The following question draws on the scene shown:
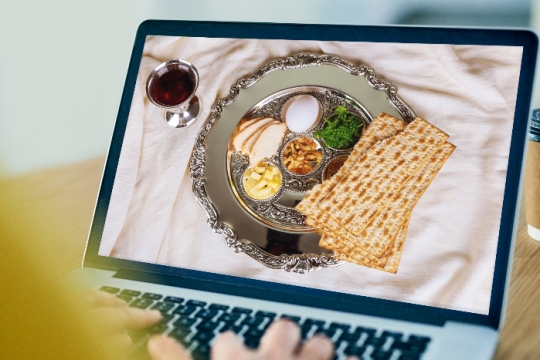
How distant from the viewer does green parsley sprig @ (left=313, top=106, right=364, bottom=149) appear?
2.00 feet

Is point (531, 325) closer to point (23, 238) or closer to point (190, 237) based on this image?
point (190, 237)

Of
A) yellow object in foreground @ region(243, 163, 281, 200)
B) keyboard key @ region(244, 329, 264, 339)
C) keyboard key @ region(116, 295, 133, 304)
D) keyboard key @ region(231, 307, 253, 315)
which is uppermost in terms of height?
yellow object in foreground @ region(243, 163, 281, 200)

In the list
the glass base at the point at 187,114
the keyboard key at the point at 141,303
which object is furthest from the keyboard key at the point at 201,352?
the glass base at the point at 187,114

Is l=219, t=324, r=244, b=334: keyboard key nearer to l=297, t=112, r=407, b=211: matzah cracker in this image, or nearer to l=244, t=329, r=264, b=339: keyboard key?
l=244, t=329, r=264, b=339: keyboard key

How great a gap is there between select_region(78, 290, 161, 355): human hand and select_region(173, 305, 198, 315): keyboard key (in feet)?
0.07

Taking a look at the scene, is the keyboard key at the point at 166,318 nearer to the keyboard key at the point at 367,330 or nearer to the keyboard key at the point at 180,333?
the keyboard key at the point at 180,333

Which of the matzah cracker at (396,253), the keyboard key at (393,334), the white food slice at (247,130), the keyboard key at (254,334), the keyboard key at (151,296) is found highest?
the white food slice at (247,130)

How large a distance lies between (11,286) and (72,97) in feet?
1.08

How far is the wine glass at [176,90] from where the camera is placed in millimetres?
682

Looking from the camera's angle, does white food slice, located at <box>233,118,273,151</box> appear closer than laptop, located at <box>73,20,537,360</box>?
No

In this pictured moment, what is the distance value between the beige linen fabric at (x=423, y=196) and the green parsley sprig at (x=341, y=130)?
0.07 m

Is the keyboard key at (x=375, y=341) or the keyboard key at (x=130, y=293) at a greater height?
the keyboard key at (x=375, y=341)

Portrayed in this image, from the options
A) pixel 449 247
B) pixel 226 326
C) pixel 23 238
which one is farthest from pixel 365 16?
pixel 23 238

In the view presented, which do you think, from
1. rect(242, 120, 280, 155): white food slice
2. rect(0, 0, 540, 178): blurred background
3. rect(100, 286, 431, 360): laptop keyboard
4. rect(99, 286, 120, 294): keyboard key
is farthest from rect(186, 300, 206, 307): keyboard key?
rect(0, 0, 540, 178): blurred background
